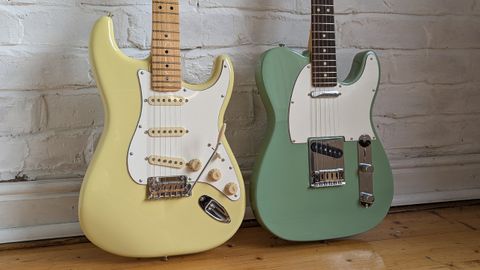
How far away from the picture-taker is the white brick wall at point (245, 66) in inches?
45.6

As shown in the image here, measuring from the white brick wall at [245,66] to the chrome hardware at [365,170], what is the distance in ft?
0.79

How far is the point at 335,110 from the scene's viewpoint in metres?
1.18

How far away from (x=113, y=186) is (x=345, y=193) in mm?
518

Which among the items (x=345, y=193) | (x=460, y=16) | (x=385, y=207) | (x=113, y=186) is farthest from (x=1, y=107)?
(x=460, y=16)

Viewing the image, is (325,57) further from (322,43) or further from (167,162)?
(167,162)

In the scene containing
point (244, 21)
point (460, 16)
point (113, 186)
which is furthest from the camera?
point (460, 16)

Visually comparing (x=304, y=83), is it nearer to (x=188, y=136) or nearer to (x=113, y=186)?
(x=188, y=136)

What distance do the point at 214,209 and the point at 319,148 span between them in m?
0.28

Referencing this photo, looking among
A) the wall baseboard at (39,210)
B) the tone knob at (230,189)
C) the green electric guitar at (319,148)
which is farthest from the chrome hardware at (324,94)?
the wall baseboard at (39,210)

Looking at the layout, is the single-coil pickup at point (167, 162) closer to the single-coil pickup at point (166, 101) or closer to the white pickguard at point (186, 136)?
the white pickguard at point (186, 136)

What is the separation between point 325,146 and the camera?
3.86 feet

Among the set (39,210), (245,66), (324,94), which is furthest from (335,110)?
(39,210)

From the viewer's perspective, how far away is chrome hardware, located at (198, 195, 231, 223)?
42.6 inches

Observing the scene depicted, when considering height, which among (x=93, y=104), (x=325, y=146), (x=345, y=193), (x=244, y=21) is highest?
(x=244, y=21)
